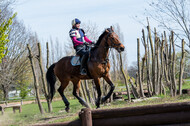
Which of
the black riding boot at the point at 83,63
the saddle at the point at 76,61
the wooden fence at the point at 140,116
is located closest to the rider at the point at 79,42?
the black riding boot at the point at 83,63

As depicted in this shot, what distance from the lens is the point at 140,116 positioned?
4.92 metres

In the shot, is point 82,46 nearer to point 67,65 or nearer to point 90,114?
point 67,65

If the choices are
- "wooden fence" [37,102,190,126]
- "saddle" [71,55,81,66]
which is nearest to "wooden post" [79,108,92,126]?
"wooden fence" [37,102,190,126]

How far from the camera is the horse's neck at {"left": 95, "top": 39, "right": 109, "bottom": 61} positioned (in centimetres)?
788

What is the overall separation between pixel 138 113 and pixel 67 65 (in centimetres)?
437

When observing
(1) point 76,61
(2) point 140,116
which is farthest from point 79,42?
(2) point 140,116

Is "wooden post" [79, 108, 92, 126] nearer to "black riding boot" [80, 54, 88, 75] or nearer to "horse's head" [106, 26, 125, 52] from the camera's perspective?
"horse's head" [106, 26, 125, 52]

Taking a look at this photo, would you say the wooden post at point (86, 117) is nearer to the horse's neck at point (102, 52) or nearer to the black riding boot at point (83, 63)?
the horse's neck at point (102, 52)

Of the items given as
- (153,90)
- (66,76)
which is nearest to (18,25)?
(153,90)

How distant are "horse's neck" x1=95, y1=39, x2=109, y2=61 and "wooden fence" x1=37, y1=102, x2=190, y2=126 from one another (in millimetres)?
3028

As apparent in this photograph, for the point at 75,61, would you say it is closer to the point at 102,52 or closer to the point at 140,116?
the point at 102,52

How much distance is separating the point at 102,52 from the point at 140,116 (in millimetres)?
3300

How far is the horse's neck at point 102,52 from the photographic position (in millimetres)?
7883

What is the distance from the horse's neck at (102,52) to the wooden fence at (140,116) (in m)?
3.03
